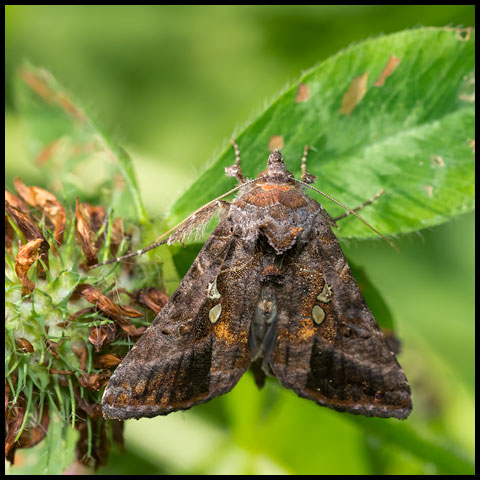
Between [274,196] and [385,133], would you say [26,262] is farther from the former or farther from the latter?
[385,133]

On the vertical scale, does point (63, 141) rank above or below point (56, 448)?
above

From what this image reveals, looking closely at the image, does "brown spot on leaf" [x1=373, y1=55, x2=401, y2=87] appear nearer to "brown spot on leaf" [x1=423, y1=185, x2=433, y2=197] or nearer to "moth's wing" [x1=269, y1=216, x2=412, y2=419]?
"brown spot on leaf" [x1=423, y1=185, x2=433, y2=197]

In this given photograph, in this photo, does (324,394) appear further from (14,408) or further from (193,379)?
(14,408)

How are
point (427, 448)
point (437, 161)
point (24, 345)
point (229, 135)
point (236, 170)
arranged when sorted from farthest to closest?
point (229, 135)
point (427, 448)
point (437, 161)
point (236, 170)
point (24, 345)

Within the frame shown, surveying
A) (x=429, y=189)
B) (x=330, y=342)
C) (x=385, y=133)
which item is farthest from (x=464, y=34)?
(x=330, y=342)

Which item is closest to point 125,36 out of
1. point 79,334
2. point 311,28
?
point 311,28

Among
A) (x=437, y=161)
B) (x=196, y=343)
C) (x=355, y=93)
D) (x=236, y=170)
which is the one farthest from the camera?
(x=437, y=161)

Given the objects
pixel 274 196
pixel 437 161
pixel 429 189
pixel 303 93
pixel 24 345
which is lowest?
pixel 24 345

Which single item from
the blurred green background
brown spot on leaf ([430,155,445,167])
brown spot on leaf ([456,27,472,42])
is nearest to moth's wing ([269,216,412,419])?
brown spot on leaf ([430,155,445,167])
